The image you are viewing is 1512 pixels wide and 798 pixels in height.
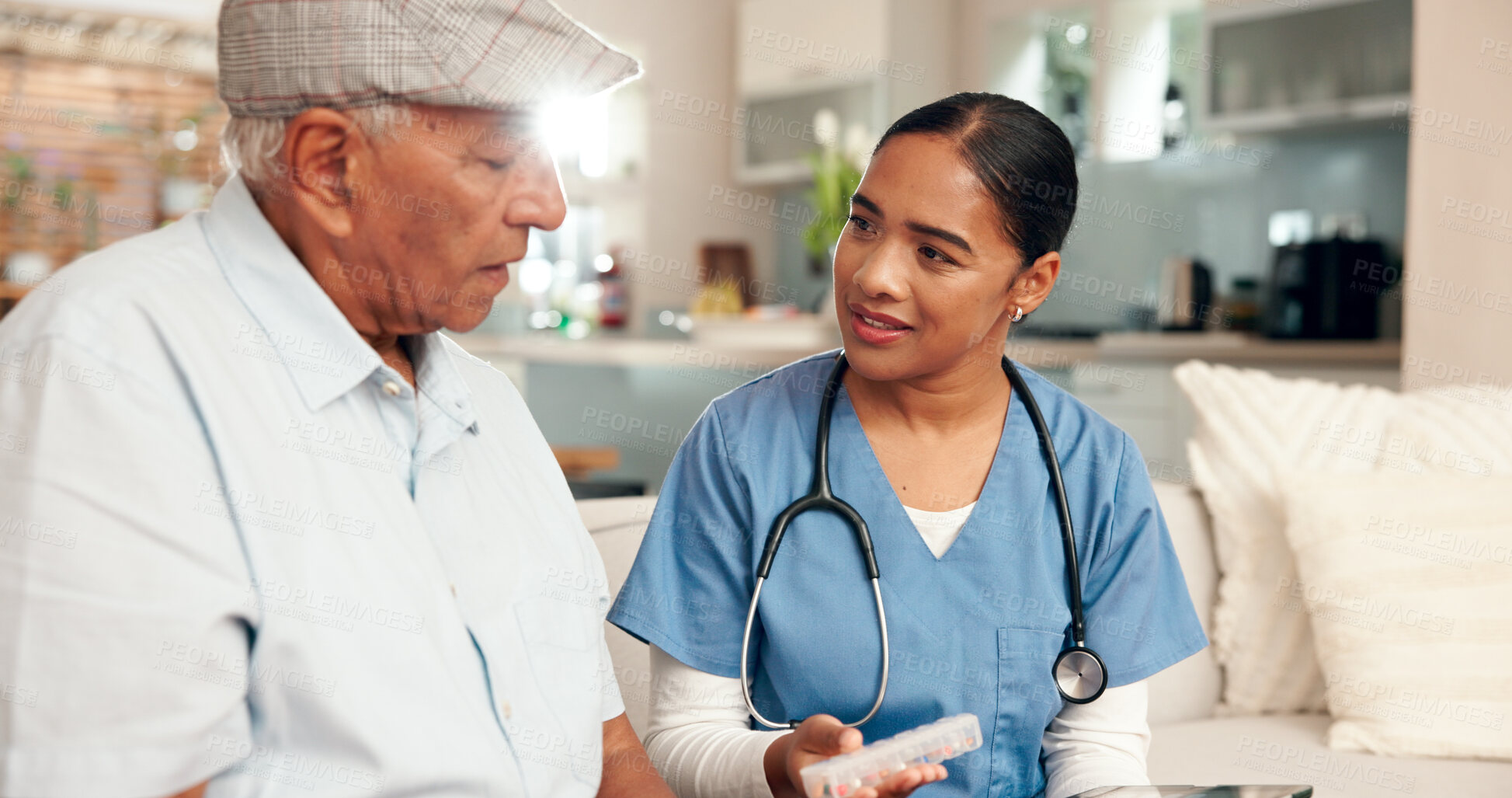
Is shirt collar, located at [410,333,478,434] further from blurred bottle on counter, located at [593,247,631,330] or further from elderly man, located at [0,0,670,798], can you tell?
blurred bottle on counter, located at [593,247,631,330]

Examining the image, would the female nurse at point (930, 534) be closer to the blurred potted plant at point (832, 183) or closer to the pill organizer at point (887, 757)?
the pill organizer at point (887, 757)

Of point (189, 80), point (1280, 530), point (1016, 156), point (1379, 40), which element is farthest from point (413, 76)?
point (189, 80)

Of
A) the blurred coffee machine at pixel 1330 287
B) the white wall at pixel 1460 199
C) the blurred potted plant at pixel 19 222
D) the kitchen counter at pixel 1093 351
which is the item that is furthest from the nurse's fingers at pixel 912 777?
the blurred potted plant at pixel 19 222

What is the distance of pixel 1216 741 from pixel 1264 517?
319 mm

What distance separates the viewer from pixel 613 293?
217 inches

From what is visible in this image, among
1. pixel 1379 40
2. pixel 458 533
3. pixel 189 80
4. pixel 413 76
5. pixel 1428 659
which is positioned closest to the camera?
pixel 413 76

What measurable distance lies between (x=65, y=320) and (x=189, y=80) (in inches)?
274

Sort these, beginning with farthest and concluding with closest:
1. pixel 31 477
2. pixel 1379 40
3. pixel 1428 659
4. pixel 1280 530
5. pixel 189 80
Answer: pixel 189 80
pixel 1379 40
pixel 1280 530
pixel 1428 659
pixel 31 477

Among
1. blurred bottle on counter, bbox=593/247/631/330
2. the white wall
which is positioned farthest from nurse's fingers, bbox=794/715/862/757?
blurred bottle on counter, bbox=593/247/631/330

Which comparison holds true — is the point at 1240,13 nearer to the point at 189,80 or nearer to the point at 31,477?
the point at 31,477

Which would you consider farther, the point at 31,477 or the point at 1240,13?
the point at 1240,13

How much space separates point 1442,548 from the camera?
1.50 m

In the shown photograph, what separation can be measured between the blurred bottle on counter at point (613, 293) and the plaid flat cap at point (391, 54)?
15.7ft

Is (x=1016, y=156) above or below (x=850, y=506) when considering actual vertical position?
above
